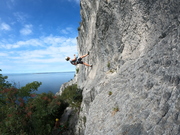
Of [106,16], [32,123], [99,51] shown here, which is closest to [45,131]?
[32,123]

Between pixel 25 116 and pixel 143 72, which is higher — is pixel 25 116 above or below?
below

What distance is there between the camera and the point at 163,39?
22.0ft

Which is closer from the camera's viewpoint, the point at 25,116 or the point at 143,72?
the point at 143,72

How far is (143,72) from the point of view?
22.5 feet

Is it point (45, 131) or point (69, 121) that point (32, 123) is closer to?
point (45, 131)

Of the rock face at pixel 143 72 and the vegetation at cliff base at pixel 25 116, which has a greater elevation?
the rock face at pixel 143 72

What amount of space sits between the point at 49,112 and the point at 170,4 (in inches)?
776

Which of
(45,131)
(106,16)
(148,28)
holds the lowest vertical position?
(45,131)

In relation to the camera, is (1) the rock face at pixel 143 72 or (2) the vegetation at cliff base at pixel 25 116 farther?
(2) the vegetation at cliff base at pixel 25 116

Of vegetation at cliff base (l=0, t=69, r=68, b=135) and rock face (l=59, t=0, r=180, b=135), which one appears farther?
vegetation at cliff base (l=0, t=69, r=68, b=135)

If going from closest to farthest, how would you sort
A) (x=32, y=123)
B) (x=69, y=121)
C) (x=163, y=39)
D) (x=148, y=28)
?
(x=163, y=39) < (x=148, y=28) < (x=32, y=123) < (x=69, y=121)

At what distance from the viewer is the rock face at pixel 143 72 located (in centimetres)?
475

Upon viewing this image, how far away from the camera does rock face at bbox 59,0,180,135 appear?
4.75m

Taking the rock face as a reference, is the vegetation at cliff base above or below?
below
